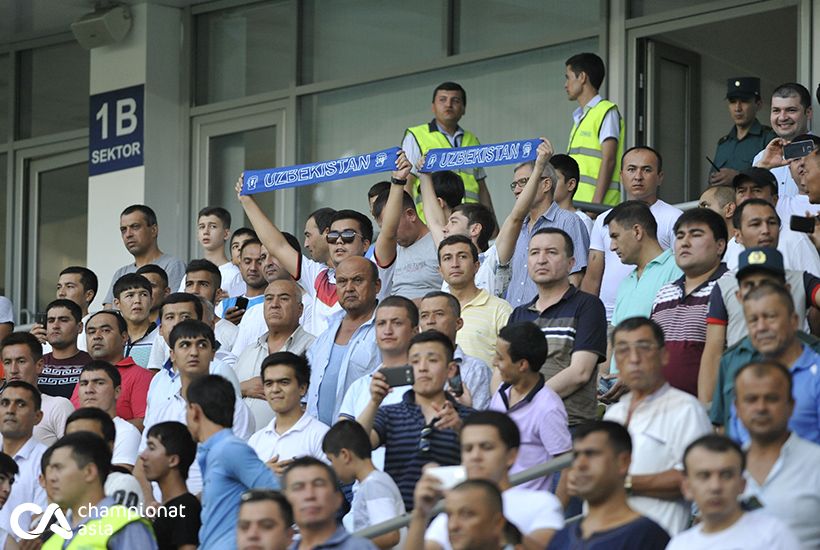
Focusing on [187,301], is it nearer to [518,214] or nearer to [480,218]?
[480,218]

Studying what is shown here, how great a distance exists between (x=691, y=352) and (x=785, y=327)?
121cm

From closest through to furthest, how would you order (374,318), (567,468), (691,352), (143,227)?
(567,468)
(691,352)
(374,318)
(143,227)

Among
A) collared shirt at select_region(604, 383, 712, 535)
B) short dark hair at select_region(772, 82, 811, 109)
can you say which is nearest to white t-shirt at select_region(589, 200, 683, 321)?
short dark hair at select_region(772, 82, 811, 109)

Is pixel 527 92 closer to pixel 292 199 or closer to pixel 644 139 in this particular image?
pixel 644 139

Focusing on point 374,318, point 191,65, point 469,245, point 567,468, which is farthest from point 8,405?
point 191,65

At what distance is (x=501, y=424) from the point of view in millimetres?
7172

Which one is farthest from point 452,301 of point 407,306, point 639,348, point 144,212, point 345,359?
point 144,212

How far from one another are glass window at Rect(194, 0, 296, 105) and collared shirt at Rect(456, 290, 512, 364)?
24.3 ft

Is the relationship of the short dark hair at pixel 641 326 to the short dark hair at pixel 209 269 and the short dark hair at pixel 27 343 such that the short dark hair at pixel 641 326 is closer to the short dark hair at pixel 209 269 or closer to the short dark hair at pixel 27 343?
the short dark hair at pixel 27 343

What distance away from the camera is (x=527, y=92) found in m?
14.9

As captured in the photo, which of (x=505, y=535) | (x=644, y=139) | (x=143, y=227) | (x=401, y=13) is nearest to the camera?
(x=505, y=535)

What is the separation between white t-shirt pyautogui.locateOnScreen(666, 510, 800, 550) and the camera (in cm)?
620

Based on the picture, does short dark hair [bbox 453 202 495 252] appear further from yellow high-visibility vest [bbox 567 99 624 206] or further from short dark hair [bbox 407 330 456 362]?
short dark hair [bbox 407 330 456 362]

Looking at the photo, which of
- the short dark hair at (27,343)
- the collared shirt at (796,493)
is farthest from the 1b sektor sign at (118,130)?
the collared shirt at (796,493)
